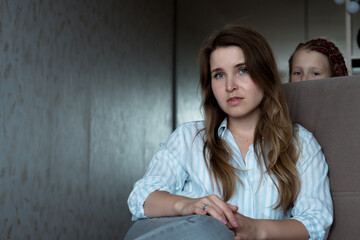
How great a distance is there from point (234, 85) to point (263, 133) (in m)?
0.18

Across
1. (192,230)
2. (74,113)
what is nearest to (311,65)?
(74,113)

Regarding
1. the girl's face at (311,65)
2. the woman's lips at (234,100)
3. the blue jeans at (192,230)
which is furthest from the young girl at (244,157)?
the girl's face at (311,65)

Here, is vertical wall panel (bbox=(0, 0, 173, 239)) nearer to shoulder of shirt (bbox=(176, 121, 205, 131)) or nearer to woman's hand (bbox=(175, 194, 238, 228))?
shoulder of shirt (bbox=(176, 121, 205, 131))

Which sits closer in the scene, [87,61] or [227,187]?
[227,187]

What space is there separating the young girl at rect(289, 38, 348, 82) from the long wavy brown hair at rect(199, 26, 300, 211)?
2.82ft

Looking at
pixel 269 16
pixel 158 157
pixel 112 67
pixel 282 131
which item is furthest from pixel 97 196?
pixel 269 16

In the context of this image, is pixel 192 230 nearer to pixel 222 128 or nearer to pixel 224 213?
pixel 224 213

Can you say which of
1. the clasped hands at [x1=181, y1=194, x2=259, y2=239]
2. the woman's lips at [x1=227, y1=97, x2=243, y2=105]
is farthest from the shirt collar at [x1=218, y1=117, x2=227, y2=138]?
the clasped hands at [x1=181, y1=194, x2=259, y2=239]

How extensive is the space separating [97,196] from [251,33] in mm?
1807

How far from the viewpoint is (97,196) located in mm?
2838

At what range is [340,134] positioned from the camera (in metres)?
1.27

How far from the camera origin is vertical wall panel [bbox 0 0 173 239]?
203 centimetres

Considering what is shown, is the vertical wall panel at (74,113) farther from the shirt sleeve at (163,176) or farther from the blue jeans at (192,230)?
the blue jeans at (192,230)

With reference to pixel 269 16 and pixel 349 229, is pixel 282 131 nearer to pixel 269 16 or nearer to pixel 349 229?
pixel 349 229
